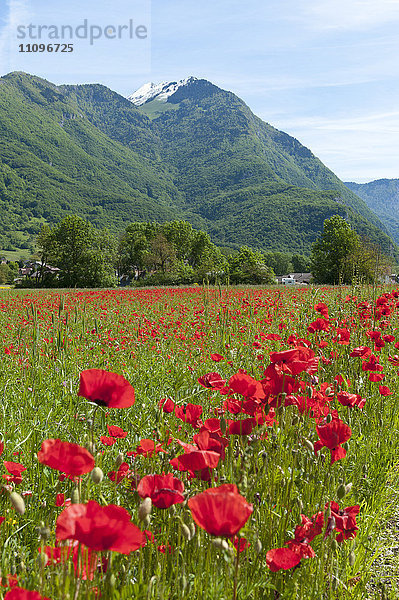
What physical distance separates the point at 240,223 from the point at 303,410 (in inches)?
6960

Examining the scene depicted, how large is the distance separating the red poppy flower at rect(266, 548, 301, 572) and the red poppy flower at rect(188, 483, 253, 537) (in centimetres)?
47

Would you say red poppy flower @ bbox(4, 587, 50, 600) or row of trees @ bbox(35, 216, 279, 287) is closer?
red poppy flower @ bbox(4, 587, 50, 600)

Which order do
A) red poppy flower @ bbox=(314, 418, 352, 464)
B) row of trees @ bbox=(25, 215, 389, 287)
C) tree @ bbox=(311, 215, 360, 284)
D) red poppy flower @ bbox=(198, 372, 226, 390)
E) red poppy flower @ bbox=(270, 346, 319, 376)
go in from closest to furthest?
red poppy flower @ bbox=(314, 418, 352, 464) → red poppy flower @ bbox=(270, 346, 319, 376) → red poppy flower @ bbox=(198, 372, 226, 390) → row of trees @ bbox=(25, 215, 389, 287) → tree @ bbox=(311, 215, 360, 284)

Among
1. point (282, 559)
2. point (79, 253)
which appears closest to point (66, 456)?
point (282, 559)

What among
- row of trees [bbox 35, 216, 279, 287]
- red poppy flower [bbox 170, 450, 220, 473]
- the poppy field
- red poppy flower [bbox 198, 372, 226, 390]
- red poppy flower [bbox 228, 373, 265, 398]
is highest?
row of trees [bbox 35, 216, 279, 287]

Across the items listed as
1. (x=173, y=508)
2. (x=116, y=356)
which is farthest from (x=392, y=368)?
(x=173, y=508)

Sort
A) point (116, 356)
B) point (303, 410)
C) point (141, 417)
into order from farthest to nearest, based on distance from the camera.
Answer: point (116, 356)
point (141, 417)
point (303, 410)

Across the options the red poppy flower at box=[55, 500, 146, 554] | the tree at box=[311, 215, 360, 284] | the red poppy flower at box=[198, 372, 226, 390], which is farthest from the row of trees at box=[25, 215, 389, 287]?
the red poppy flower at box=[55, 500, 146, 554]

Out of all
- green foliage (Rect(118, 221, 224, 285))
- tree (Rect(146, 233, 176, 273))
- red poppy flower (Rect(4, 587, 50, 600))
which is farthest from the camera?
tree (Rect(146, 233, 176, 273))

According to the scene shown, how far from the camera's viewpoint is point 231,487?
1.01 meters

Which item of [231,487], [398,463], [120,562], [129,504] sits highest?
[231,487]

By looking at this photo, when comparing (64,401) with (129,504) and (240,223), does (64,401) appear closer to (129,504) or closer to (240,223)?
(129,504)

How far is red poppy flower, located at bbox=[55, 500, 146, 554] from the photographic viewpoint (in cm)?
75

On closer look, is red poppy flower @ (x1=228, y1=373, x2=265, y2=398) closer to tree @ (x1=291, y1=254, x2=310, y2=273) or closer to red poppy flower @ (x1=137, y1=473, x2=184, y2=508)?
red poppy flower @ (x1=137, y1=473, x2=184, y2=508)
